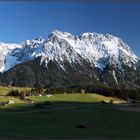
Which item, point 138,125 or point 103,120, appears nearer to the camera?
point 138,125

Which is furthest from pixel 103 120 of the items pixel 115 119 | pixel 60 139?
pixel 60 139

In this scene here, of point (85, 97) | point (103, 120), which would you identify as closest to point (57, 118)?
point (103, 120)

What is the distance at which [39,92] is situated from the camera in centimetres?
11531

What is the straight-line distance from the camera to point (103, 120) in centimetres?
4100
